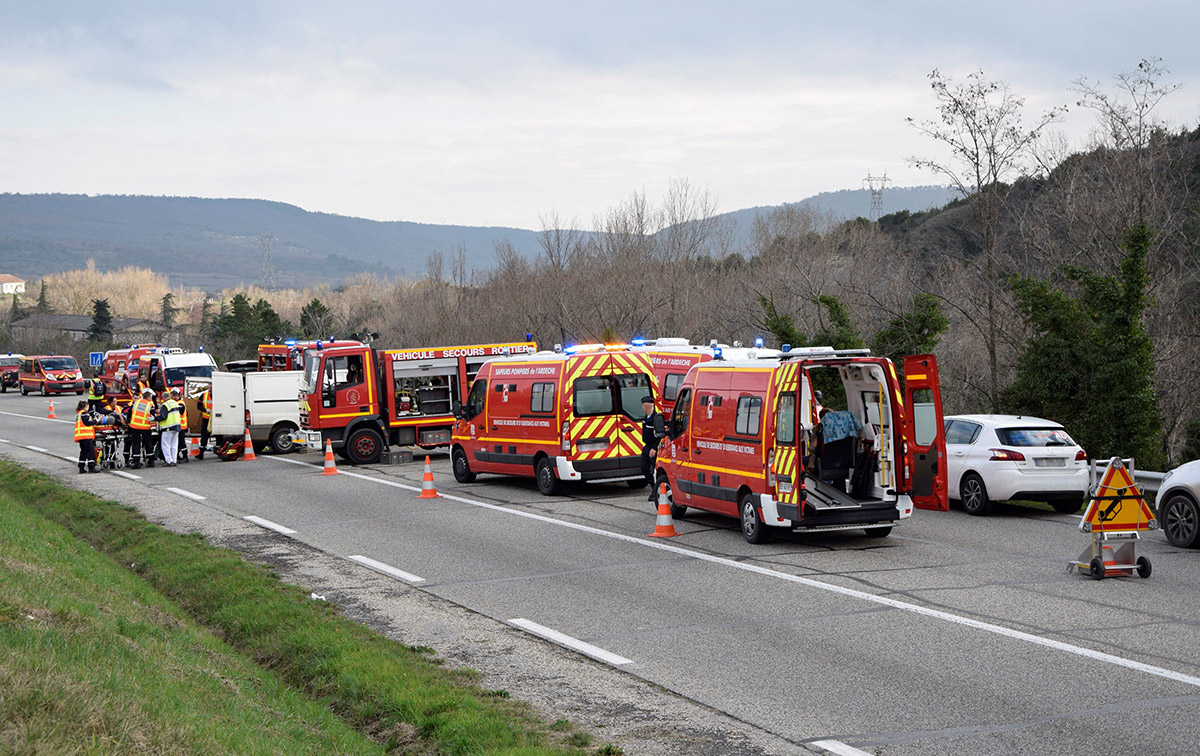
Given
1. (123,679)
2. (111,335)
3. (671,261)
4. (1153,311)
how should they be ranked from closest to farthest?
(123,679) < (1153,311) < (671,261) < (111,335)

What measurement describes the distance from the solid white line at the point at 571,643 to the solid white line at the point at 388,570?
7.99 feet

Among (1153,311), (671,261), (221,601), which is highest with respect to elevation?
(671,261)

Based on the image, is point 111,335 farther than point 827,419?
Yes

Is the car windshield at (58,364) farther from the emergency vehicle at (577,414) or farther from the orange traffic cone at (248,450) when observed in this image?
the emergency vehicle at (577,414)

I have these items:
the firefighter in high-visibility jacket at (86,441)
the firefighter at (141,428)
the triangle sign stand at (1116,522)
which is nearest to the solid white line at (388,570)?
the triangle sign stand at (1116,522)

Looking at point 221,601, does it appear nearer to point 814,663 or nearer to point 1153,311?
point 814,663

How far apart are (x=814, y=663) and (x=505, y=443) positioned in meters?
13.0

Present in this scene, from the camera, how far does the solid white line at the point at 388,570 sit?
12.4 m

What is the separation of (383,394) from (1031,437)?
15930 millimetres

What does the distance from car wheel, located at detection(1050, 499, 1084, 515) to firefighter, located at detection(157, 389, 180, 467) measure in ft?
66.2

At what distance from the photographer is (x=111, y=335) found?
420 ft

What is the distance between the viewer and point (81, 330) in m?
142

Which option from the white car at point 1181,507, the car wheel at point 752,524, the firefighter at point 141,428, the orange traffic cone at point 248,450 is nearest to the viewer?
the white car at point 1181,507

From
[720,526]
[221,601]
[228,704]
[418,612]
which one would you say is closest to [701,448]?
[720,526]
